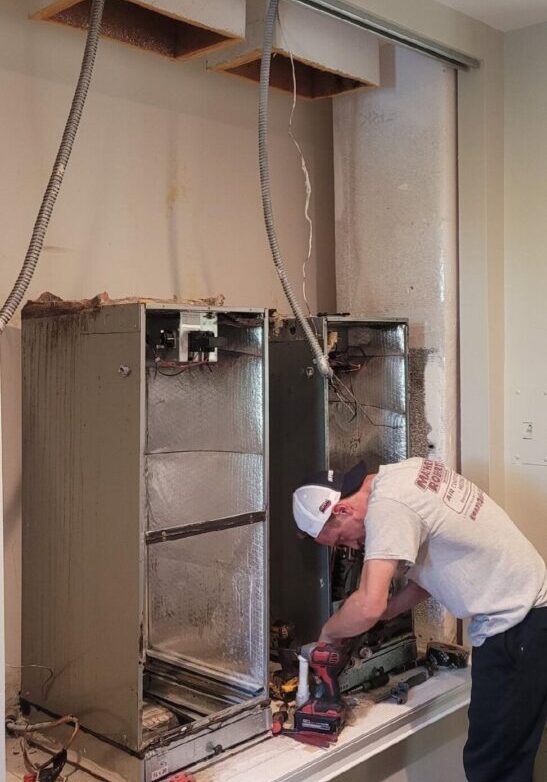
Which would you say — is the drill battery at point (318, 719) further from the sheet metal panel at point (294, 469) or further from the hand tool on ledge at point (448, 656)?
the hand tool on ledge at point (448, 656)

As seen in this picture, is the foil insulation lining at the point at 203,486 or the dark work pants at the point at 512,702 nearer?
the dark work pants at the point at 512,702

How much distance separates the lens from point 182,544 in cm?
226

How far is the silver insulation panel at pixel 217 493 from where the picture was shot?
2119 mm

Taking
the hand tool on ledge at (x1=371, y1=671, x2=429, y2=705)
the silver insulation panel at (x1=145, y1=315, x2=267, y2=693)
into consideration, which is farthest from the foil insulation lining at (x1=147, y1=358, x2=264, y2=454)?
the hand tool on ledge at (x1=371, y1=671, x2=429, y2=705)

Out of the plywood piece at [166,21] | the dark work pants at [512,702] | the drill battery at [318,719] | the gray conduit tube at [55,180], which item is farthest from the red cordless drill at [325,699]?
the plywood piece at [166,21]

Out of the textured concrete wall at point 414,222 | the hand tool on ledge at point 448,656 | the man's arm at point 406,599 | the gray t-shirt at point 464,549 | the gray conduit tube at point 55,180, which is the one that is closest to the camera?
the gray conduit tube at point 55,180

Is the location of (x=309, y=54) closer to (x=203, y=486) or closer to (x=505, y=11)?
(x=505, y=11)

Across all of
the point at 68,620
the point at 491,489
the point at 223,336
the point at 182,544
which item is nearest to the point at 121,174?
the point at 223,336

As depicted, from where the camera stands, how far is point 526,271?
8.70 ft

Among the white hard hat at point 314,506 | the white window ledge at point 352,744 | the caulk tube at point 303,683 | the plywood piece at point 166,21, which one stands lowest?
the white window ledge at point 352,744

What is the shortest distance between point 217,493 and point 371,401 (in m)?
0.69

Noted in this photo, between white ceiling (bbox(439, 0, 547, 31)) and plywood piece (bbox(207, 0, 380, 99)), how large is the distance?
1.01 feet

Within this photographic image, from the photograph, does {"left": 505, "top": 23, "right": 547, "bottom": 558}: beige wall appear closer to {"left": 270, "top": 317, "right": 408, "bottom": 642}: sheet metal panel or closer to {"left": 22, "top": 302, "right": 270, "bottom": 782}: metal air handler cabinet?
{"left": 270, "top": 317, "right": 408, "bottom": 642}: sheet metal panel

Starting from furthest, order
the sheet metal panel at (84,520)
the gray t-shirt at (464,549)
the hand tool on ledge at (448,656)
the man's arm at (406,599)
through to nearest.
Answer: the hand tool on ledge at (448,656) < the man's arm at (406,599) < the gray t-shirt at (464,549) < the sheet metal panel at (84,520)
